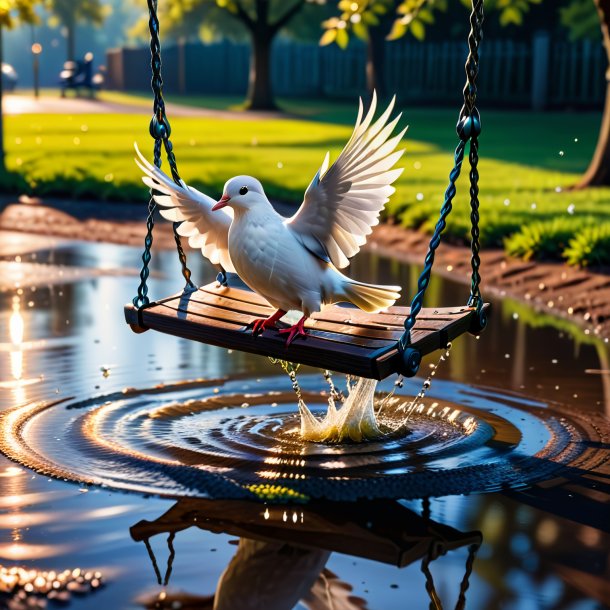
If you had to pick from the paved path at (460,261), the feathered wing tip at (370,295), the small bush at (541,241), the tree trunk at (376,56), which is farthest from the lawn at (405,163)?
the feathered wing tip at (370,295)

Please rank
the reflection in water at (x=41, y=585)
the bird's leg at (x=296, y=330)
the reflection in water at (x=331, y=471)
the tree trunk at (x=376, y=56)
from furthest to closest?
1. the tree trunk at (x=376, y=56)
2. the bird's leg at (x=296, y=330)
3. the reflection in water at (x=331, y=471)
4. the reflection in water at (x=41, y=585)

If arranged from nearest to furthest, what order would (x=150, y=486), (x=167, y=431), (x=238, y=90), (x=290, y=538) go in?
1. (x=290, y=538)
2. (x=150, y=486)
3. (x=167, y=431)
4. (x=238, y=90)

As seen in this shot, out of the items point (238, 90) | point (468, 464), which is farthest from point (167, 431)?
point (238, 90)

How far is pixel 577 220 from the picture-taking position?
39.0 ft

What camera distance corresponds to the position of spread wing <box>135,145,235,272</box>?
5.71 metres

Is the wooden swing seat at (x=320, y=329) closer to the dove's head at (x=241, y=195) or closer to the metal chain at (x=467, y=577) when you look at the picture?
the dove's head at (x=241, y=195)

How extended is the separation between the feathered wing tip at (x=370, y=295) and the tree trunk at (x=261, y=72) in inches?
1028

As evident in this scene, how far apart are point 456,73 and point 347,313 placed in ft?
91.6

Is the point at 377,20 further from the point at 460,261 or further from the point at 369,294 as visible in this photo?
the point at 369,294

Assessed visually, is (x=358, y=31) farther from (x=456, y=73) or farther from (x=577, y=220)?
(x=456, y=73)

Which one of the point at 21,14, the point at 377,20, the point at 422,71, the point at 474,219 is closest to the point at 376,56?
the point at 422,71

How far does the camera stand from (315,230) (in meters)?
5.41

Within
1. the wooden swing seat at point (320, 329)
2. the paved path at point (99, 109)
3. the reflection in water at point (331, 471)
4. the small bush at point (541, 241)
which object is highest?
the paved path at point (99, 109)

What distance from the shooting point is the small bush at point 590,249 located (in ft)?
34.5
